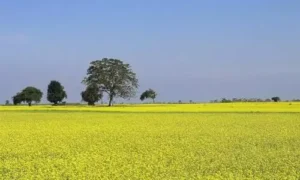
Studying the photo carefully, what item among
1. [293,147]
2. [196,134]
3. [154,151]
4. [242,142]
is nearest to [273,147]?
[293,147]

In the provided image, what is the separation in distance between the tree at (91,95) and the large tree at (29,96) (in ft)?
57.3

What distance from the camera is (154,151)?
2041cm

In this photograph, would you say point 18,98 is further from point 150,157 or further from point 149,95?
point 150,157

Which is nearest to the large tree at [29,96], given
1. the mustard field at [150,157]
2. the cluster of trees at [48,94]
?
the cluster of trees at [48,94]

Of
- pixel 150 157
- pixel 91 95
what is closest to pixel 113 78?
pixel 91 95

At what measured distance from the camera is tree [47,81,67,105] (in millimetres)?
129125

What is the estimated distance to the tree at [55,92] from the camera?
129125 millimetres

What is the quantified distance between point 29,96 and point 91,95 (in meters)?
24.3

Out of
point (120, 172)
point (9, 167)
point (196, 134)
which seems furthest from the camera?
point (196, 134)

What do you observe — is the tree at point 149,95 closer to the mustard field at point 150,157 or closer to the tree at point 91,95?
the tree at point 91,95

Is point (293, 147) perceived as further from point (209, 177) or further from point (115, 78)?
point (115, 78)

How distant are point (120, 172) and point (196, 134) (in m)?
14.8

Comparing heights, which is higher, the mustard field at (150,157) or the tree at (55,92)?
the tree at (55,92)

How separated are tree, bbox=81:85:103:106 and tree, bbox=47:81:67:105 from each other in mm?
15213
